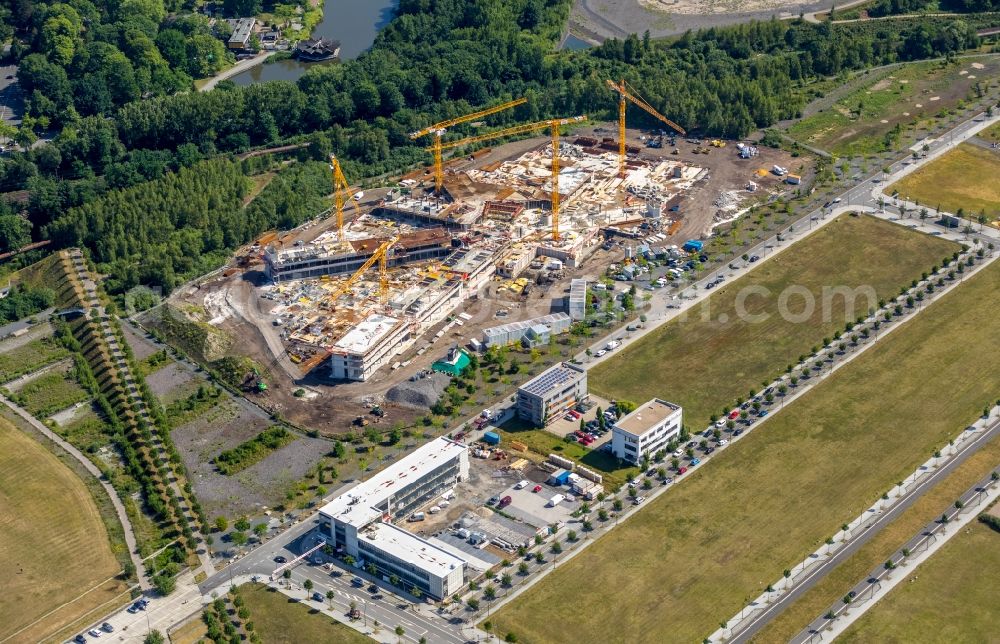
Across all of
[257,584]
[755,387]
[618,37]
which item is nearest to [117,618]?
[257,584]

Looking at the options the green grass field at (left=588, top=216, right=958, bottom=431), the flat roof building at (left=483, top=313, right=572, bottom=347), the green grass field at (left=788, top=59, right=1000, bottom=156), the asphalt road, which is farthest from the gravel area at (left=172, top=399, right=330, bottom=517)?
the green grass field at (left=788, top=59, right=1000, bottom=156)

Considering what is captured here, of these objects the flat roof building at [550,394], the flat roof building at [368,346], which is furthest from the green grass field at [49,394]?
the flat roof building at [550,394]

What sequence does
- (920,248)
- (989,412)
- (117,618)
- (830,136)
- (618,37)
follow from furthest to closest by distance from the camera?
(618,37), (830,136), (920,248), (989,412), (117,618)

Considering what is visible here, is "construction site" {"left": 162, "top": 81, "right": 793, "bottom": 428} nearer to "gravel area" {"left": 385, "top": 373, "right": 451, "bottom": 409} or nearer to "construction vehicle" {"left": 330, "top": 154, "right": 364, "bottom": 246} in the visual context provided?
"construction vehicle" {"left": 330, "top": 154, "right": 364, "bottom": 246}

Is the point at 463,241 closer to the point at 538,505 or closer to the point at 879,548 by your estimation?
the point at 538,505

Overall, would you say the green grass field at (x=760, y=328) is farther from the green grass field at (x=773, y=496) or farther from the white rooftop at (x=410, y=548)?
the white rooftop at (x=410, y=548)

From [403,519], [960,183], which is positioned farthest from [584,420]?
[960,183]

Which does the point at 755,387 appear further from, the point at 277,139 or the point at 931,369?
the point at 277,139
